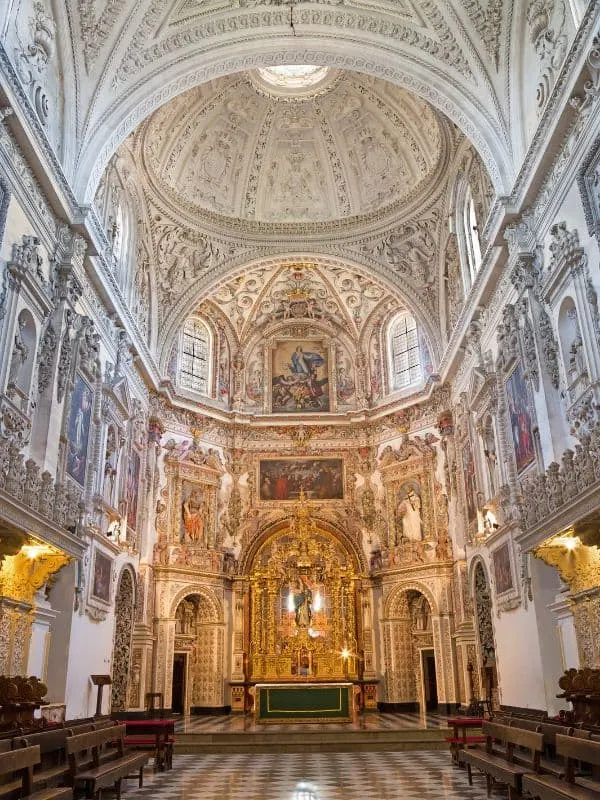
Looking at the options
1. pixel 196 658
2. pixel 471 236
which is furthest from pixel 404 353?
pixel 196 658

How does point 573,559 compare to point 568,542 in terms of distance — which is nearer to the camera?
point 568,542

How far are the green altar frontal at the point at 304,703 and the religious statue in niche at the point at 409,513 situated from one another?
628cm

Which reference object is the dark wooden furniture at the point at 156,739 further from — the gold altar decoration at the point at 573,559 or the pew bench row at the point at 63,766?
the gold altar decoration at the point at 573,559

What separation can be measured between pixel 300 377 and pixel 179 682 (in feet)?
39.9

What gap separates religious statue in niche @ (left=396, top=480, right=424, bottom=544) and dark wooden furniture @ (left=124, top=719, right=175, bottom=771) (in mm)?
12215

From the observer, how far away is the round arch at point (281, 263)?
79.7ft

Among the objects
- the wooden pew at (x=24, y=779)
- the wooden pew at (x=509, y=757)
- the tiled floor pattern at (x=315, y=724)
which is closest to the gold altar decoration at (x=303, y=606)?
the tiled floor pattern at (x=315, y=724)

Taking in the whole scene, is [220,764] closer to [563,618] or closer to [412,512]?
[563,618]

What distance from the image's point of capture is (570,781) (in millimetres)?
7059

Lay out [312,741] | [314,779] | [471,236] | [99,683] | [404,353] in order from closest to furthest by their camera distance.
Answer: [314,779], [99,683], [312,741], [471,236], [404,353]

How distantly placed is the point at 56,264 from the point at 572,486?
10.5 metres

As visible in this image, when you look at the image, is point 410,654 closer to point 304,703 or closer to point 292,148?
point 304,703

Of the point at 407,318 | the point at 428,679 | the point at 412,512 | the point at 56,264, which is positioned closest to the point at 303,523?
the point at 412,512

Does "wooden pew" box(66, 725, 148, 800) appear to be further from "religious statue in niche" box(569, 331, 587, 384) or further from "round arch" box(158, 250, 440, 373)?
"round arch" box(158, 250, 440, 373)
